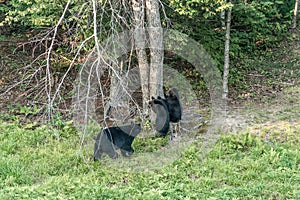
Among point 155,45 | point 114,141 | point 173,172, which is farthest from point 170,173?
point 155,45

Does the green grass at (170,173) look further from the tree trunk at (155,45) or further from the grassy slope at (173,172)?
the tree trunk at (155,45)

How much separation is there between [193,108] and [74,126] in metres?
2.28

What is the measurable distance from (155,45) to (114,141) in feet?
6.73

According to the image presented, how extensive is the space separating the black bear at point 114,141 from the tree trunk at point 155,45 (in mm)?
1461

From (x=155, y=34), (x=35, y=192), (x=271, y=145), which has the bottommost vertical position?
(x=35, y=192)

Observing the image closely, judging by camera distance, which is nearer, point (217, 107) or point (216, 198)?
point (216, 198)

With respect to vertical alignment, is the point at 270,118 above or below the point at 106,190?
above

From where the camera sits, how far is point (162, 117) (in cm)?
557

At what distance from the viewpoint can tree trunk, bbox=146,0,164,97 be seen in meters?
5.95

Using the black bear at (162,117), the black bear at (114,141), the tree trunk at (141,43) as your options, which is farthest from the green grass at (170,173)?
the tree trunk at (141,43)

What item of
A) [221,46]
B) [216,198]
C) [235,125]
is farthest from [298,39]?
[216,198]

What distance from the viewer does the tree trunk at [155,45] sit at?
5.95 metres

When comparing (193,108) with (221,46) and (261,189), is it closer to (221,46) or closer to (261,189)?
(221,46)

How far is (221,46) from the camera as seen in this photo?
334 inches
